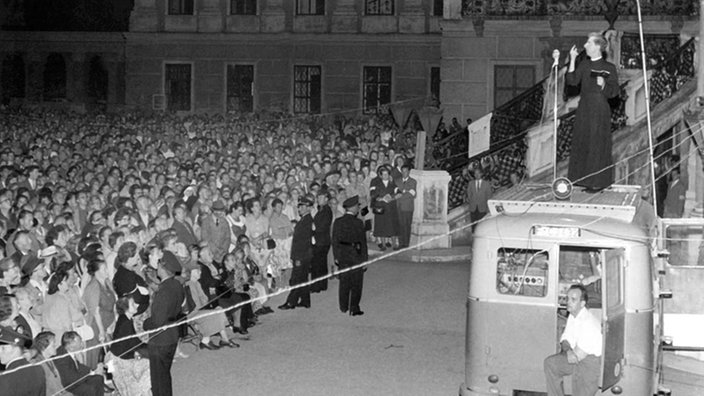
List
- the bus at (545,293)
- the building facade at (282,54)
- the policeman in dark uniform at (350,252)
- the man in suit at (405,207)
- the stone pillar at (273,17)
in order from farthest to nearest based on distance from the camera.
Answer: the stone pillar at (273,17) < the building facade at (282,54) < the man in suit at (405,207) < the policeman in dark uniform at (350,252) < the bus at (545,293)

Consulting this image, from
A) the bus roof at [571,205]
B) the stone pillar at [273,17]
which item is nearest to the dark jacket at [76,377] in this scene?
the bus roof at [571,205]

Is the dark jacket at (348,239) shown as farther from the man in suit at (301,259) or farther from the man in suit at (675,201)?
the man in suit at (675,201)

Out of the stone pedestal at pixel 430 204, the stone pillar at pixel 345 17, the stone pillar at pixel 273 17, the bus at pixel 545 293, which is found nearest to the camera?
the bus at pixel 545 293

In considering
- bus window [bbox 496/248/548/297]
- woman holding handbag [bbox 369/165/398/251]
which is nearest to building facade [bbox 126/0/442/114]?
woman holding handbag [bbox 369/165/398/251]

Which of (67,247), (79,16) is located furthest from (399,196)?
(79,16)

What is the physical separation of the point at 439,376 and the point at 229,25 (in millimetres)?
31831

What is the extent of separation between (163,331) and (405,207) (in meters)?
10.8

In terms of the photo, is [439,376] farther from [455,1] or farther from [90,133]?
[455,1]

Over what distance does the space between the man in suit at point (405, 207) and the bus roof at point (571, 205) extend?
31.7ft

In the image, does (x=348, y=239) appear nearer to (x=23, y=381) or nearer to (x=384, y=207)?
(x=384, y=207)

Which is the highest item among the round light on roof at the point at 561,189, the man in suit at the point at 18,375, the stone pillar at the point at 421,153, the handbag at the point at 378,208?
the stone pillar at the point at 421,153

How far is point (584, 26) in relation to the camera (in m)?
32.2

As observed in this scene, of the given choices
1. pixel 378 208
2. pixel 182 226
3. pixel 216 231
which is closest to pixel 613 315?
pixel 182 226

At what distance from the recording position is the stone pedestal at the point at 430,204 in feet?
71.9
